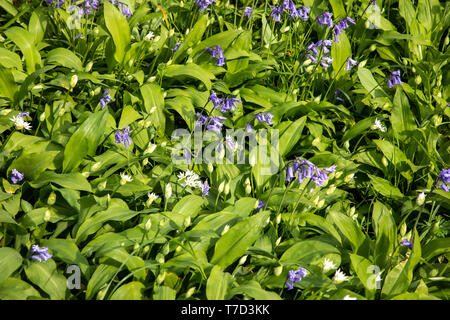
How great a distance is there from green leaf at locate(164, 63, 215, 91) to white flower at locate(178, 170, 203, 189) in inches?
32.6

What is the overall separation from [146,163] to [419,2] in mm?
3522

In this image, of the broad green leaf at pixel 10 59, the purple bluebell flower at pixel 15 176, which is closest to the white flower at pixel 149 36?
the broad green leaf at pixel 10 59

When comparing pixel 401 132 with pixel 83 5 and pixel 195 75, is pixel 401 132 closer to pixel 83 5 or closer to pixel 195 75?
pixel 195 75

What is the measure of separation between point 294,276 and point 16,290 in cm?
153

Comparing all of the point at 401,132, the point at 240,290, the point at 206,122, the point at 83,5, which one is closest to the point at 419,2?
the point at 401,132

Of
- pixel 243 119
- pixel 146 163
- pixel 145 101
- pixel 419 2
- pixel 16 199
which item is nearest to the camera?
pixel 16 199

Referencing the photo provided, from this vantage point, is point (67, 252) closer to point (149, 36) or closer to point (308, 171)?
point (308, 171)

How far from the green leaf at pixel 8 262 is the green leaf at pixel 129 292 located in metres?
0.59

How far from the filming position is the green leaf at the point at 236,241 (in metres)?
3.04

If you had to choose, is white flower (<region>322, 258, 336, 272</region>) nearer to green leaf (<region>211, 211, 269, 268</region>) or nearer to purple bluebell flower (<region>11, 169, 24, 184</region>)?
green leaf (<region>211, 211, 269, 268</region>)

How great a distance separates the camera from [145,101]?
3891mm

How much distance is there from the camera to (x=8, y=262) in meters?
2.83

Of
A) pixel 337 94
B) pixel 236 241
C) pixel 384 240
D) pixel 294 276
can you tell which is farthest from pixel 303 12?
pixel 294 276

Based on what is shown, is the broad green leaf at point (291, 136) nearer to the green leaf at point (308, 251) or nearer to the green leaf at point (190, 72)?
the green leaf at point (190, 72)
